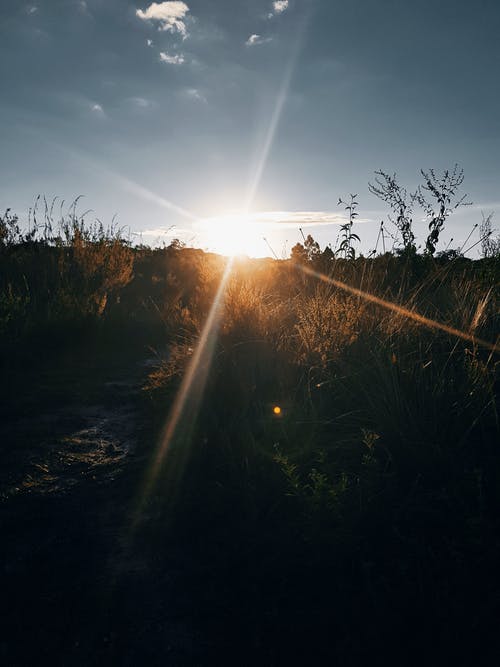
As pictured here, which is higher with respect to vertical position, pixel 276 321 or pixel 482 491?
pixel 276 321

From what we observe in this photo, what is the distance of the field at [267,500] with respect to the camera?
1.79 meters

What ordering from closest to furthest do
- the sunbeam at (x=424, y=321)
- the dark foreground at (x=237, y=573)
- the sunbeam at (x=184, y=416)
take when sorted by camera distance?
1. the dark foreground at (x=237, y=573)
2. the sunbeam at (x=184, y=416)
3. the sunbeam at (x=424, y=321)

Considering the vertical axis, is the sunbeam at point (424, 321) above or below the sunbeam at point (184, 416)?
above

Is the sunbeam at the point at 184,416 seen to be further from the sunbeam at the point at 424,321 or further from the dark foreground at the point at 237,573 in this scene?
the sunbeam at the point at 424,321

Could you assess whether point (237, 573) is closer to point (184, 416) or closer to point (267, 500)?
point (267, 500)

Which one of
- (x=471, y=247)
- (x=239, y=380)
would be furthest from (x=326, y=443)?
(x=471, y=247)

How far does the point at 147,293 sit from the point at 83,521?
10221 mm

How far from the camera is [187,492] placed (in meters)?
2.87

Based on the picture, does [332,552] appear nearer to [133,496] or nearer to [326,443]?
[326,443]

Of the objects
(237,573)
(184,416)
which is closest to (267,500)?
(237,573)

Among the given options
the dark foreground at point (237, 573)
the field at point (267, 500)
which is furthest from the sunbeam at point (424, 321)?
the dark foreground at point (237, 573)

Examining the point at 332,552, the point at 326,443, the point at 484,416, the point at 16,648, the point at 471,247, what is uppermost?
the point at 471,247

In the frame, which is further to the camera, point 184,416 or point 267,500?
point 184,416

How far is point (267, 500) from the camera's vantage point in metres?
2.61
